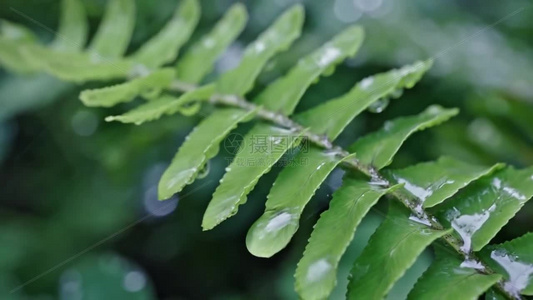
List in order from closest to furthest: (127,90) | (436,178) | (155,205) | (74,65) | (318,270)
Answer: (318,270)
(436,178)
(127,90)
(74,65)
(155,205)

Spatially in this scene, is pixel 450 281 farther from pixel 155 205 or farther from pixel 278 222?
pixel 155 205

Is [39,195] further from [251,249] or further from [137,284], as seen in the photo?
[251,249]

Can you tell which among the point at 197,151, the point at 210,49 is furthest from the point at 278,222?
the point at 210,49

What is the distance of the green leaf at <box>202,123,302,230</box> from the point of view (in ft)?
1.81

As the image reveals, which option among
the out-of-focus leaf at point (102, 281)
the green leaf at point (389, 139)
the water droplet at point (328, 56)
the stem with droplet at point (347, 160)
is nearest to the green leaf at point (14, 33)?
the stem with droplet at point (347, 160)

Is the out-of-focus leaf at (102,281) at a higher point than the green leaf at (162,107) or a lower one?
lower

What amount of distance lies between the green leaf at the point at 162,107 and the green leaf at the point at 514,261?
1.31ft

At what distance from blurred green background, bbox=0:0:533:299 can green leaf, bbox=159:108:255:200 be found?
12.7 inches

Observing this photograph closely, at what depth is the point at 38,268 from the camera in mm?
1119

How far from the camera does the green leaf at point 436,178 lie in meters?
0.58

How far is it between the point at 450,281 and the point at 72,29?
822 mm

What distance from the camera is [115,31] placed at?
0.96m

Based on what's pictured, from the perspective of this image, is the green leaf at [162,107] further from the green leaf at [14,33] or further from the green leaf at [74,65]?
the green leaf at [14,33]

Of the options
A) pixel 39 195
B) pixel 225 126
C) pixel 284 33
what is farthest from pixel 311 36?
pixel 39 195
